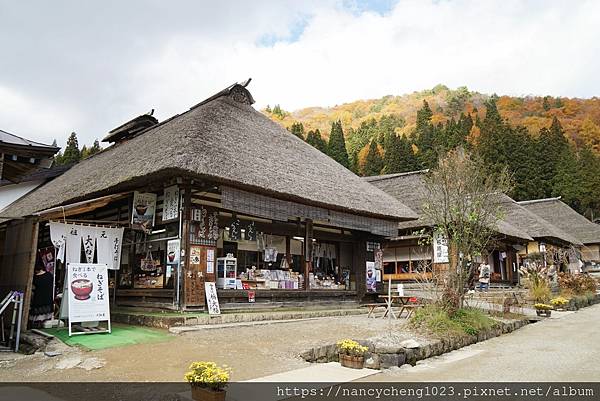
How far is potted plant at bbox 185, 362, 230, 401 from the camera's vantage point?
4.56 meters

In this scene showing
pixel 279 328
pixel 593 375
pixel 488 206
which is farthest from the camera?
pixel 488 206

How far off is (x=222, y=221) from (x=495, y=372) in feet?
23.5

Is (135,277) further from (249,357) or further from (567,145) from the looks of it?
(567,145)

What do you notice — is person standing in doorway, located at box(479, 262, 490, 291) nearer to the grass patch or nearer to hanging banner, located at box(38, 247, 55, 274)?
the grass patch

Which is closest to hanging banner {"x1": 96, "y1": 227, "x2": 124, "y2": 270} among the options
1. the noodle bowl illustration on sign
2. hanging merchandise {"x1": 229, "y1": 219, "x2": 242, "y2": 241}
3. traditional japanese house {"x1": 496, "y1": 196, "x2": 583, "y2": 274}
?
the noodle bowl illustration on sign

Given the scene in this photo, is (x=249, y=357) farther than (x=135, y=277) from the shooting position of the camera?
No

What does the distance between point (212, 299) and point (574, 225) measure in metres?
31.0

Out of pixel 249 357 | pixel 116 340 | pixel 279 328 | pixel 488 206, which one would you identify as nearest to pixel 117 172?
pixel 116 340

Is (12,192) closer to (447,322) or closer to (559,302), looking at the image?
(447,322)

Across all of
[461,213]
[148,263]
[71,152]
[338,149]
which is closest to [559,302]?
[461,213]

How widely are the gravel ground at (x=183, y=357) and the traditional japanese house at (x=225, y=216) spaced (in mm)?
1994

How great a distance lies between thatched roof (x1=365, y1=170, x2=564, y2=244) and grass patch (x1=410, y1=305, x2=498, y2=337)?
6.22 meters

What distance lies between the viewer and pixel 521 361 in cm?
688

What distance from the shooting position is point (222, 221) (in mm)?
11531
